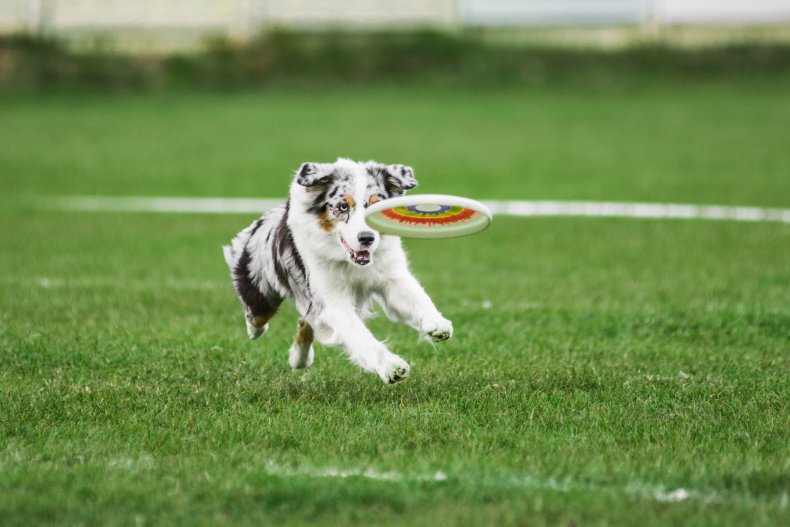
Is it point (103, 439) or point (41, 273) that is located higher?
point (103, 439)

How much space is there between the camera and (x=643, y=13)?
95.7 ft

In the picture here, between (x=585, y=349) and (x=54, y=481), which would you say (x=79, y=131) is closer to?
(x=585, y=349)

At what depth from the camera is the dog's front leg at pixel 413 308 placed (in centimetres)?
540

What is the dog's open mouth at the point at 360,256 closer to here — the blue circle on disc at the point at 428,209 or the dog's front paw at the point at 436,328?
the blue circle on disc at the point at 428,209

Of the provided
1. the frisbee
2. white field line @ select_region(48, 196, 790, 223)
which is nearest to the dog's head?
the frisbee

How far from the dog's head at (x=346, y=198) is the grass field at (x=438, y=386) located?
2.33ft

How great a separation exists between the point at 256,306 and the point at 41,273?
13.1 ft

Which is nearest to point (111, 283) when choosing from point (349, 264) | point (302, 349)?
point (302, 349)

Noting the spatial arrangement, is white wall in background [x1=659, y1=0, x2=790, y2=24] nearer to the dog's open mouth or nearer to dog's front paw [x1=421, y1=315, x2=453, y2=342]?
dog's front paw [x1=421, y1=315, x2=453, y2=342]

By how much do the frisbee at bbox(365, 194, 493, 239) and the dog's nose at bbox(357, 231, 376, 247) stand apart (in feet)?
0.14

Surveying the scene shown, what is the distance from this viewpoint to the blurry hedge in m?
28.2

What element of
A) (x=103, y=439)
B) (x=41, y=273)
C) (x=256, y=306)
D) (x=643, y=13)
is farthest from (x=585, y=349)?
(x=643, y=13)

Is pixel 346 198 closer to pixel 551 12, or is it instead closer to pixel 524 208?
pixel 524 208

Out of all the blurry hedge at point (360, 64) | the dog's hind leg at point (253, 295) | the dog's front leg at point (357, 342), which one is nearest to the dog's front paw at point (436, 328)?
the dog's front leg at point (357, 342)
